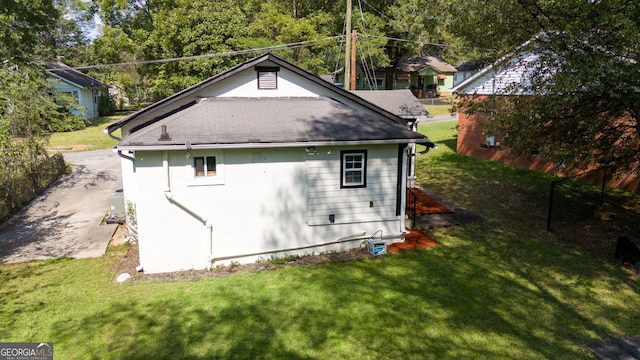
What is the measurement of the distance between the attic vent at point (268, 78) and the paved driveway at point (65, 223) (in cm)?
699

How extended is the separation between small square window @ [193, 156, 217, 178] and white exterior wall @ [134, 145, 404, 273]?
0.16m


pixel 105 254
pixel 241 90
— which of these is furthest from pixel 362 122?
pixel 105 254

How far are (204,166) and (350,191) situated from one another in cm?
Result: 410

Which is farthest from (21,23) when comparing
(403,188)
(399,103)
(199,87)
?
(403,188)

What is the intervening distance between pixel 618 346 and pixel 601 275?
10.9 ft

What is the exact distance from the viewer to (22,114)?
16625 mm

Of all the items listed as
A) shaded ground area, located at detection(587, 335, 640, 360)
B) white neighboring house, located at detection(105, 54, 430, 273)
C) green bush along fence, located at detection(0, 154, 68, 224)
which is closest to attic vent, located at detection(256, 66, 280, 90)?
white neighboring house, located at detection(105, 54, 430, 273)

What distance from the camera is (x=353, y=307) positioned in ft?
29.3

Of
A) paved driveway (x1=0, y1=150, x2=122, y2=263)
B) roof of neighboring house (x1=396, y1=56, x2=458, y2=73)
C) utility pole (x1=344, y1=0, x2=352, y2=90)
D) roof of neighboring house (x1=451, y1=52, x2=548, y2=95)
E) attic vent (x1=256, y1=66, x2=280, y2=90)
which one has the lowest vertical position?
paved driveway (x1=0, y1=150, x2=122, y2=263)

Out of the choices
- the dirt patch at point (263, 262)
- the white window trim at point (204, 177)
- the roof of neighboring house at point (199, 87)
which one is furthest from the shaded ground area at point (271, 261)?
the roof of neighboring house at point (199, 87)

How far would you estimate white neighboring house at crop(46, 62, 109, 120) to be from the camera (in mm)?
39062

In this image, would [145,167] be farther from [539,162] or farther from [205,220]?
[539,162]

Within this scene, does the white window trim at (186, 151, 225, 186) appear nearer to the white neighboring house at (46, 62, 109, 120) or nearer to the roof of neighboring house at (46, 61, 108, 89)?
the white neighboring house at (46, 62, 109, 120)

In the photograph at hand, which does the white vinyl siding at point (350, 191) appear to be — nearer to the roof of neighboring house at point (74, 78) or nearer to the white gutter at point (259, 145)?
the white gutter at point (259, 145)
